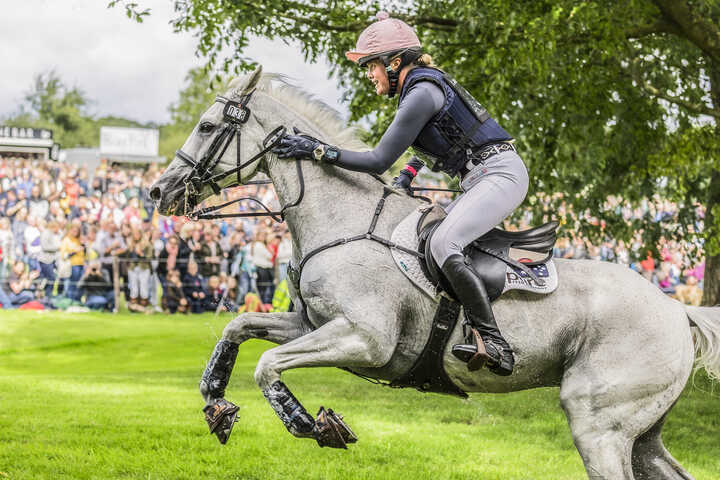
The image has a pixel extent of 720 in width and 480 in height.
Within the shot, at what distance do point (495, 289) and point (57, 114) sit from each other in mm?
85086

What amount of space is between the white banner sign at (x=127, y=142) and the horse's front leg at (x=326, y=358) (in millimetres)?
42196

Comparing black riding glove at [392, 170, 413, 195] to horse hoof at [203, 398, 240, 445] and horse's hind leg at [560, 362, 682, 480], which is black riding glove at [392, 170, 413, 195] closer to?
horse's hind leg at [560, 362, 682, 480]

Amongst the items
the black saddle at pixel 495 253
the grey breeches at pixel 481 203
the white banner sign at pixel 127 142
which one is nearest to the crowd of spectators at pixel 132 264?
the black saddle at pixel 495 253

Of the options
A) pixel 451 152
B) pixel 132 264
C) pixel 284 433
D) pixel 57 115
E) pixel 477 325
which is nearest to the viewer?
pixel 477 325

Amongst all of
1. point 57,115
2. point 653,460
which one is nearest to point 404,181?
point 653,460

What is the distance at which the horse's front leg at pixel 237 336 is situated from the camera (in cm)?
506

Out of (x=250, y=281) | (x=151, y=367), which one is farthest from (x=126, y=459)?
(x=250, y=281)

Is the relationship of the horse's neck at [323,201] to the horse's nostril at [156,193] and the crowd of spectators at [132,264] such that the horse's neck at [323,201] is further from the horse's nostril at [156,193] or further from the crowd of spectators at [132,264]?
the crowd of spectators at [132,264]

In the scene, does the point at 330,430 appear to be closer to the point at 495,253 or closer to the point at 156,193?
the point at 495,253

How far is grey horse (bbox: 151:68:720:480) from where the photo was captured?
455 centimetres

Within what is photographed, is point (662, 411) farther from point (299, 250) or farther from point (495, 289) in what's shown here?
point (299, 250)

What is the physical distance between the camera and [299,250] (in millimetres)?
5012

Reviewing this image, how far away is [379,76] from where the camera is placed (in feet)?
16.2

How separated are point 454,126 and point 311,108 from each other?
3.64 ft
